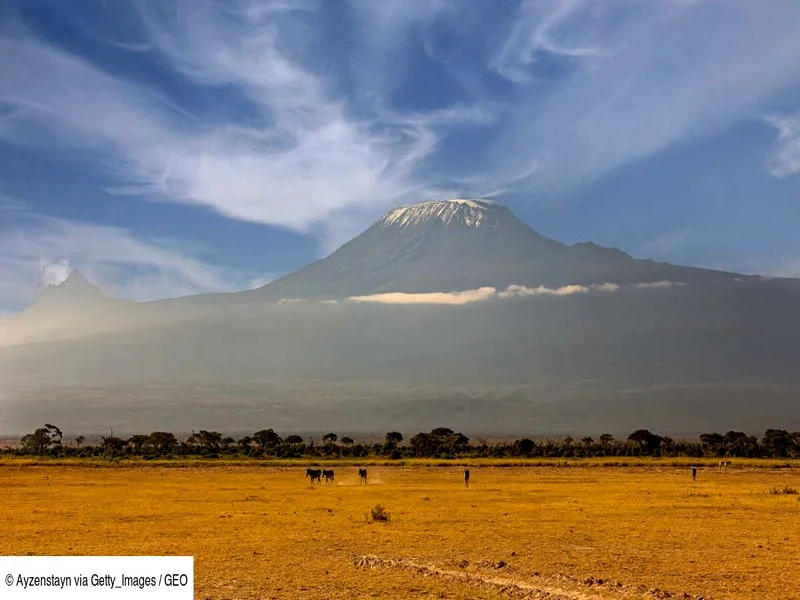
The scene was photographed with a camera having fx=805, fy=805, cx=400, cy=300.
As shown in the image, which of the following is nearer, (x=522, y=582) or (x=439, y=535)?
(x=522, y=582)

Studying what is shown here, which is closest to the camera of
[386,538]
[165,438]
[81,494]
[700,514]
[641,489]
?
[386,538]

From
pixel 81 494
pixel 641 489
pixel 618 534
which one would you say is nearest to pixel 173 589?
pixel 618 534

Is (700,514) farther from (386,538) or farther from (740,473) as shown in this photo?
(740,473)

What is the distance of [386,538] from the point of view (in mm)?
24281

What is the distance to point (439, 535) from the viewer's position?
81.9 feet

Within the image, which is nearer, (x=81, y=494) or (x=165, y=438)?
(x=81, y=494)

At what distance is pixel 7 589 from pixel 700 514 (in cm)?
2527

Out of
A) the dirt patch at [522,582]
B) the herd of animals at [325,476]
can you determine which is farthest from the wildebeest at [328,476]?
the dirt patch at [522,582]

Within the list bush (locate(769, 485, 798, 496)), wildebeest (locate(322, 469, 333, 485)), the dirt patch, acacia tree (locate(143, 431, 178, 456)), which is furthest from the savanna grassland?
acacia tree (locate(143, 431, 178, 456))

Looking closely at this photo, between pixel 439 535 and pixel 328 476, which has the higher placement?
pixel 439 535
